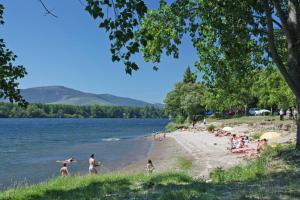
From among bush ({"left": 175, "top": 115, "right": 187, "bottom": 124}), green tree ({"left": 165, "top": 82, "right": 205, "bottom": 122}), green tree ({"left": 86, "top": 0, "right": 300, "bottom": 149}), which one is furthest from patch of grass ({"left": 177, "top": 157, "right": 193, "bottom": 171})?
bush ({"left": 175, "top": 115, "right": 187, "bottom": 124})

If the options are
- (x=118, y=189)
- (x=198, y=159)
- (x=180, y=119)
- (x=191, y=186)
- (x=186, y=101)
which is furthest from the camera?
(x=180, y=119)

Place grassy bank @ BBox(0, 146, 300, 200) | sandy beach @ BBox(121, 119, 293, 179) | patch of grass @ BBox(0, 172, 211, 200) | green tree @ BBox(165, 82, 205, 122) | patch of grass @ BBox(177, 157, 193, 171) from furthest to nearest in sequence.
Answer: green tree @ BBox(165, 82, 205, 122)
patch of grass @ BBox(177, 157, 193, 171)
sandy beach @ BBox(121, 119, 293, 179)
patch of grass @ BBox(0, 172, 211, 200)
grassy bank @ BBox(0, 146, 300, 200)

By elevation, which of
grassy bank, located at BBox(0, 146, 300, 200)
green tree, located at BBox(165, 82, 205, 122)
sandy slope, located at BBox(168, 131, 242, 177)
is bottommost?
sandy slope, located at BBox(168, 131, 242, 177)

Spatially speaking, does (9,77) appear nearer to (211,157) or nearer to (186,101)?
(211,157)

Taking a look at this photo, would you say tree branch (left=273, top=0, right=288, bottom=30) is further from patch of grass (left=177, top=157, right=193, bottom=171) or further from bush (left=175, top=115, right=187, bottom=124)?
bush (left=175, top=115, right=187, bottom=124)

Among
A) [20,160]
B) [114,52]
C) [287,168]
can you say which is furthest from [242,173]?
[20,160]

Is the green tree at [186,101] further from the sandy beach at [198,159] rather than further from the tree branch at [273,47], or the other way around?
the tree branch at [273,47]

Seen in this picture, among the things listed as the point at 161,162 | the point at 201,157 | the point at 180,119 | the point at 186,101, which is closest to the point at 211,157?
the point at 201,157

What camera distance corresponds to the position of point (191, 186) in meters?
11.7

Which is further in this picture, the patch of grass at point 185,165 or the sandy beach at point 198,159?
the patch of grass at point 185,165

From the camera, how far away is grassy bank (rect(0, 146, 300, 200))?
9.80 metres

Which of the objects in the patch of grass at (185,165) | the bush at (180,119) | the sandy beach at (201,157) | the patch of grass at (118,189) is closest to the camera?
the patch of grass at (118,189)

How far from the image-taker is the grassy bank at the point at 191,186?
9803 millimetres

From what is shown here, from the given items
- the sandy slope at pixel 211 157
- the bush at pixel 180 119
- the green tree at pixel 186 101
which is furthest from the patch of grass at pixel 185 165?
the bush at pixel 180 119
